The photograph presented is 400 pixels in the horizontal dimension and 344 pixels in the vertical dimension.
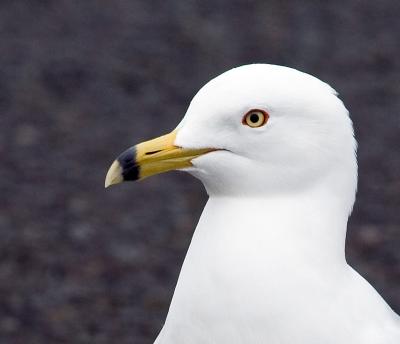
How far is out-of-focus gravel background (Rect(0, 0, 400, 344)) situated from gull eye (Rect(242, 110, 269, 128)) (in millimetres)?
3472

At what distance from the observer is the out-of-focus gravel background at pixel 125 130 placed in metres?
7.66

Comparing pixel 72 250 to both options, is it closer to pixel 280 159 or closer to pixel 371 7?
pixel 280 159

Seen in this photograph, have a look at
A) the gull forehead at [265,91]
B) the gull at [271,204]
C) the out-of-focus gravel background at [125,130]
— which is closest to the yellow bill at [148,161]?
the gull at [271,204]

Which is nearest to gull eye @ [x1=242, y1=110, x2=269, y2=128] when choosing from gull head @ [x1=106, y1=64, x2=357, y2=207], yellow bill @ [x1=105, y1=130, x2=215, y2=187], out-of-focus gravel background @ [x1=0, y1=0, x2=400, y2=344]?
gull head @ [x1=106, y1=64, x2=357, y2=207]

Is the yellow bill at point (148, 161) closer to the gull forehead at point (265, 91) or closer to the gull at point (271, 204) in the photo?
the gull at point (271, 204)

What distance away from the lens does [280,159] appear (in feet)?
13.2

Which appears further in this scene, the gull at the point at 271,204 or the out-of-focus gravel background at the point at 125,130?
the out-of-focus gravel background at the point at 125,130

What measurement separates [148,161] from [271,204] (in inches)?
17.8

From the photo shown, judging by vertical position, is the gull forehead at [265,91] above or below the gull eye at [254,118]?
above

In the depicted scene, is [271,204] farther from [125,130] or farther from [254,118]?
[125,130]

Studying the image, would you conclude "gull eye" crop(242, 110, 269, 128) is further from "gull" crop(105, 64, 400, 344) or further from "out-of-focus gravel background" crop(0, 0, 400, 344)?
"out-of-focus gravel background" crop(0, 0, 400, 344)

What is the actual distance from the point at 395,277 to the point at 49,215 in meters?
2.43

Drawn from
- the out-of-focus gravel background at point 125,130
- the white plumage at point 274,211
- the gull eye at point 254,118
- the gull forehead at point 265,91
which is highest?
the out-of-focus gravel background at point 125,130

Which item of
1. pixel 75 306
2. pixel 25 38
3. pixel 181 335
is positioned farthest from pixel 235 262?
pixel 25 38
